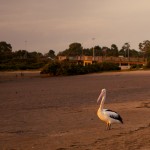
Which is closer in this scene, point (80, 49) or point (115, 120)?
point (115, 120)

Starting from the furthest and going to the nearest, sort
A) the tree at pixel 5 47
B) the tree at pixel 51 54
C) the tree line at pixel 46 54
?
the tree at pixel 51 54 → the tree at pixel 5 47 → the tree line at pixel 46 54

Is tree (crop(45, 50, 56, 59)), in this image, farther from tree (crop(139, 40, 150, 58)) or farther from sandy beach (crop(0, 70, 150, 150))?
sandy beach (crop(0, 70, 150, 150))

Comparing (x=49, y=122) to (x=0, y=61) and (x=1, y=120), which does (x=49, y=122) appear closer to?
(x=1, y=120)

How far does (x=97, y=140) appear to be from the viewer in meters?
10.9

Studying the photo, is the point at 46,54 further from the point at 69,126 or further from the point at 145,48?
the point at 69,126

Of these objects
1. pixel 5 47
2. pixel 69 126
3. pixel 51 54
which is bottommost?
pixel 69 126

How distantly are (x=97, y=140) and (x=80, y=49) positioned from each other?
141498mm

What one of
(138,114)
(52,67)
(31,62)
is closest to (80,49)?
(31,62)

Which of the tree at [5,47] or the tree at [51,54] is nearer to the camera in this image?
the tree at [5,47]

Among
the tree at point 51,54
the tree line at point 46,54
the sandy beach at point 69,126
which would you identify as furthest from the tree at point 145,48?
the sandy beach at point 69,126

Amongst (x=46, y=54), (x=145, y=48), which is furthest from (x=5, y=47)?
(x=145, y=48)

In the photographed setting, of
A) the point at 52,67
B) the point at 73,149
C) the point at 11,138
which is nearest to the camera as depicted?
the point at 73,149

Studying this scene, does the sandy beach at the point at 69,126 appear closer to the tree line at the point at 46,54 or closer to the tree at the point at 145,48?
the tree line at the point at 46,54

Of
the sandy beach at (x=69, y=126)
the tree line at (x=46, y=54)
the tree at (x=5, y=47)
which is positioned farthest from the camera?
the tree at (x=5, y=47)
